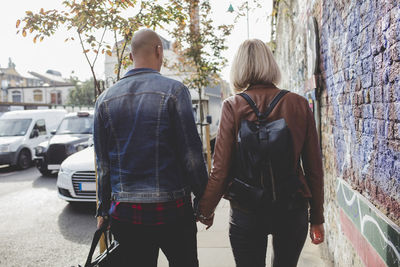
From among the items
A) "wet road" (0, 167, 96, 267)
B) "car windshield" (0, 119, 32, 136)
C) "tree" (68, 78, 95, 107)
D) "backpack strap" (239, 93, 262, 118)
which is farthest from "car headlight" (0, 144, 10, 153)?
"tree" (68, 78, 95, 107)

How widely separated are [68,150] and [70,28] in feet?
19.0

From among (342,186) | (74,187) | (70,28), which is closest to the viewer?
(342,186)

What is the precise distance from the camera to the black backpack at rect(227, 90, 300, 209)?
5.48 feet

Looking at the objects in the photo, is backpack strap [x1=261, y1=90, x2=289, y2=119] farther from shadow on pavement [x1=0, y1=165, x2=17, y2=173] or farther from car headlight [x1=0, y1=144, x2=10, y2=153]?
shadow on pavement [x1=0, y1=165, x2=17, y2=173]

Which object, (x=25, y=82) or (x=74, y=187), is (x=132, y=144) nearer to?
(x=74, y=187)

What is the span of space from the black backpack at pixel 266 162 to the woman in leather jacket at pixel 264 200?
28mm

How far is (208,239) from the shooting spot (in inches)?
177

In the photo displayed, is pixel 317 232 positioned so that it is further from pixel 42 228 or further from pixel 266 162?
pixel 42 228

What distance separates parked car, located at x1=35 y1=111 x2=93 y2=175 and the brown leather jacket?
796 centimetres

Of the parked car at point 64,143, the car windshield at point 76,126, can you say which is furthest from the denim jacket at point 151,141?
the car windshield at point 76,126

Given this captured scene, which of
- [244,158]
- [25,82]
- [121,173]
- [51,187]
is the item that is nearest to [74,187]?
[51,187]

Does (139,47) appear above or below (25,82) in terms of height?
below

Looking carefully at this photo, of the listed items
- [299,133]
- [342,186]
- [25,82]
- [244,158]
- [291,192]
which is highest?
[25,82]

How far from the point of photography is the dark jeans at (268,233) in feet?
5.80
